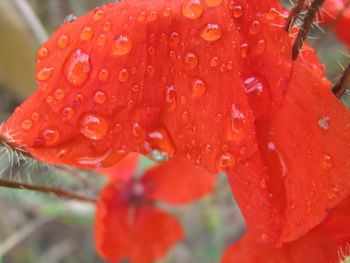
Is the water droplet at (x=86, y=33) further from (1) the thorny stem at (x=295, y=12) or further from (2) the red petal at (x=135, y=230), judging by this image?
(2) the red petal at (x=135, y=230)

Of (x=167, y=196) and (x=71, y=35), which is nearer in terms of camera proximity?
(x=71, y=35)

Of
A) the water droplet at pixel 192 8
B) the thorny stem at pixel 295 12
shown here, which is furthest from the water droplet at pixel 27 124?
the thorny stem at pixel 295 12

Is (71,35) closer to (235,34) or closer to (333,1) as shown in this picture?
(235,34)

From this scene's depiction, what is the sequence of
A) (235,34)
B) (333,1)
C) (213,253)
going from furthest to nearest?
(213,253) < (333,1) < (235,34)

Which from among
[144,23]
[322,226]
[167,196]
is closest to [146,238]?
[167,196]

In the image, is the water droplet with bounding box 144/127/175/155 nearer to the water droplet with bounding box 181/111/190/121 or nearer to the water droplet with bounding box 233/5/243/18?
the water droplet with bounding box 181/111/190/121

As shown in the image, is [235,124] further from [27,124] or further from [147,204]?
[147,204]

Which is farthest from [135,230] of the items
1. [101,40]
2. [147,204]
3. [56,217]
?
[101,40]

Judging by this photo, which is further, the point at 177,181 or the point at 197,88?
the point at 177,181
